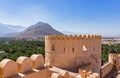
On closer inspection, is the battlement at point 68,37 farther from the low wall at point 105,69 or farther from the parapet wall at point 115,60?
the parapet wall at point 115,60

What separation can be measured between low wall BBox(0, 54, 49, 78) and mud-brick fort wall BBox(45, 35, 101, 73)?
683 cm

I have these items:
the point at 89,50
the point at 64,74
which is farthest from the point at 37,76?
the point at 89,50

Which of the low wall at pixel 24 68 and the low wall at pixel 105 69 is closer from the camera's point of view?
the low wall at pixel 24 68

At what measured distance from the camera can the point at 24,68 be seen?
5715mm

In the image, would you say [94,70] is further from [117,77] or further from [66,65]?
[117,77]

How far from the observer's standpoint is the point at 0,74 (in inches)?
189

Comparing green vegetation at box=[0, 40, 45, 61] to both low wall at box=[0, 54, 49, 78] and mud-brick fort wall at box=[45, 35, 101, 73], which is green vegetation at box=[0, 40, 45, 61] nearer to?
mud-brick fort wall at box=[45, 35, 101, 73]

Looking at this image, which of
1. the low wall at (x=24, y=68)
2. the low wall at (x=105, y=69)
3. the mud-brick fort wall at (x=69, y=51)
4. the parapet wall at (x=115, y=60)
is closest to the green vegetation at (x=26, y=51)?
the parapet wall at (x=115, y=60)

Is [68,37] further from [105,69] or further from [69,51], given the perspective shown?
[105,69]

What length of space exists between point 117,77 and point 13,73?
1715 cm

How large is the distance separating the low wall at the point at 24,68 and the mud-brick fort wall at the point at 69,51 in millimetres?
6833

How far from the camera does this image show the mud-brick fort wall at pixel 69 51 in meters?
13.6

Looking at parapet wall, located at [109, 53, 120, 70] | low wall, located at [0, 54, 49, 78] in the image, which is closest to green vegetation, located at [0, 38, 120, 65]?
parapet wall, located at [109, 53, 120, 70]

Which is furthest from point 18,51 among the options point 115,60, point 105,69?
point 105,69
